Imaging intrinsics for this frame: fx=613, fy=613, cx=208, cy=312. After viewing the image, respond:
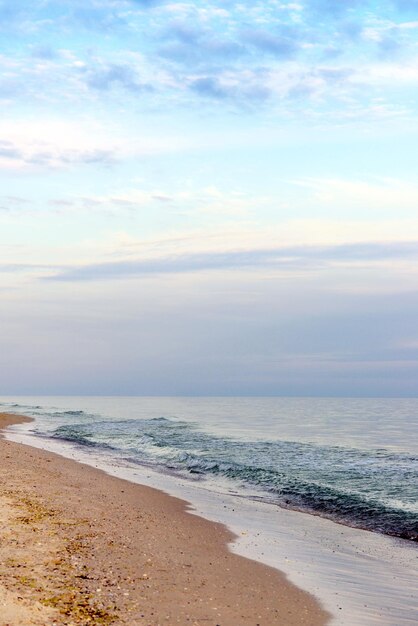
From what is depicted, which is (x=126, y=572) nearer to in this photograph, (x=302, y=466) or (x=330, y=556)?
(x=330, y=556)

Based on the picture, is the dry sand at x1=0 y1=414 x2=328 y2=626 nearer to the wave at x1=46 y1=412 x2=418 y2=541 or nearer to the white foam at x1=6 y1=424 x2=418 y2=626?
the white foam at x1=6 y1=424 x2=418 y2=626

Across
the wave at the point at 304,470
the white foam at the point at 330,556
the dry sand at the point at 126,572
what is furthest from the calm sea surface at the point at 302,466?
the dry sand at the point at 126,572

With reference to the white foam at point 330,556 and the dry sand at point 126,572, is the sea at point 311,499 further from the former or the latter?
the dry sand at point 126,572

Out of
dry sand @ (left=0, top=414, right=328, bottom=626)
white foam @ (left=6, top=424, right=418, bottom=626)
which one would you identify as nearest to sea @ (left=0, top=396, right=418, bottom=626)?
white foam @ (left=6, top=424, right=418, bottom=626)

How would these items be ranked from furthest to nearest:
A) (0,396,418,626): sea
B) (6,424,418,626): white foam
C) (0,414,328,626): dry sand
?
(0,396,418,626): sea
(6,424,418,626): white foam
(0,414,328,626): dry sand

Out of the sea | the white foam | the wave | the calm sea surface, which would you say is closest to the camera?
the white foam

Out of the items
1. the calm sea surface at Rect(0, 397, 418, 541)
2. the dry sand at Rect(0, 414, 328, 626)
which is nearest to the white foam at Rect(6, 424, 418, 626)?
the dry sand at Rect(0, 414, 328, 626)

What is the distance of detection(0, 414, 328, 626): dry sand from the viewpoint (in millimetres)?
8523

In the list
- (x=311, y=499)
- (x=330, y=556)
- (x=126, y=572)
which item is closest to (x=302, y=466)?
(x=311, y=499)

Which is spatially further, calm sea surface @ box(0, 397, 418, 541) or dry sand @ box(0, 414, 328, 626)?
calm sea surface @ box(0, 397, 418, 541)

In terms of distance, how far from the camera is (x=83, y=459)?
3262cm

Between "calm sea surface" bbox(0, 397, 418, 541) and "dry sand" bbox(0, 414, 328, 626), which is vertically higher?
"dry sand" bbox(0, 414, 328, 626)

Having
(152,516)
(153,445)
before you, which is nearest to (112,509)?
(152,516)

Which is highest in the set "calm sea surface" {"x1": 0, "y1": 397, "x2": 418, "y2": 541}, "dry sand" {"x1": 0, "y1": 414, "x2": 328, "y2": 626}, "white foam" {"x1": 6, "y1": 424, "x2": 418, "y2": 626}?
"dry sand" {"x1": 0, "y1": 414, "x2": 328, "y2": 626}
